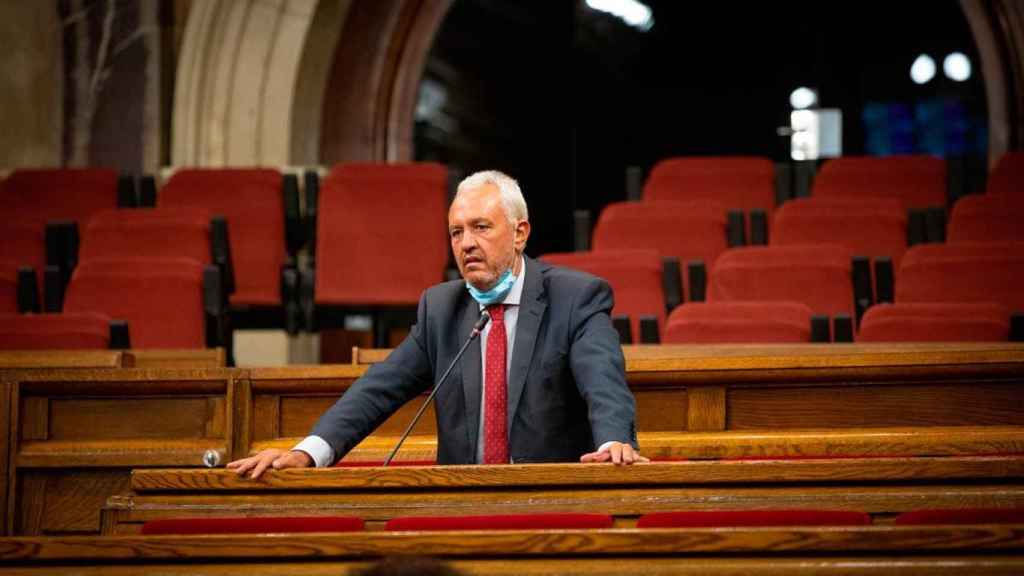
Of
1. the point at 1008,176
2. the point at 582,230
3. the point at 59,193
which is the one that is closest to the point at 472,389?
the point at 582,230

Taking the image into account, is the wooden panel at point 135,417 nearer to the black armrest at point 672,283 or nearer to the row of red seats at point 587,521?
the row of red seats at point 587,521

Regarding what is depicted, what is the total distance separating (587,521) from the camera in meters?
0.60

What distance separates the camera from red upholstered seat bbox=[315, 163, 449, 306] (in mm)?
1599

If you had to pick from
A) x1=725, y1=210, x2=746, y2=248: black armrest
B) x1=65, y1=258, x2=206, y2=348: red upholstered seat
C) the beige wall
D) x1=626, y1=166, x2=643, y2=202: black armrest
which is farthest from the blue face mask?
the beige wall

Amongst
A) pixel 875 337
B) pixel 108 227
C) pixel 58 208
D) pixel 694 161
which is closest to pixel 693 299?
pixel 875 337

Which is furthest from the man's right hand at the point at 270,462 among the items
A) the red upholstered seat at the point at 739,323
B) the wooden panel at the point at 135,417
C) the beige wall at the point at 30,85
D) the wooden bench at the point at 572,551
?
the beige wall at the point at 30,85

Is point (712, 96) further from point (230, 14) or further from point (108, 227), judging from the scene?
point (108, 227)

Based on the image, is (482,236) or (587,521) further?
(482,236)

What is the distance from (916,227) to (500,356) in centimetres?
83

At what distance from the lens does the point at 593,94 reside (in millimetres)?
3355

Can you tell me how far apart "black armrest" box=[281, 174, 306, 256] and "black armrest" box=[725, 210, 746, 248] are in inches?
19.1

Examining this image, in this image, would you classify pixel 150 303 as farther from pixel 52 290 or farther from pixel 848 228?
pixel 848 228

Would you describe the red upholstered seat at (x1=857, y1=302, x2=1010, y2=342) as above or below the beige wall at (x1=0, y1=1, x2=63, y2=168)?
below

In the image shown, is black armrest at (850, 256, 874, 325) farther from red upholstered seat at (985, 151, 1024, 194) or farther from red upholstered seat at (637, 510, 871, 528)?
red upholstered seat at (637, 510, 871, 528)
